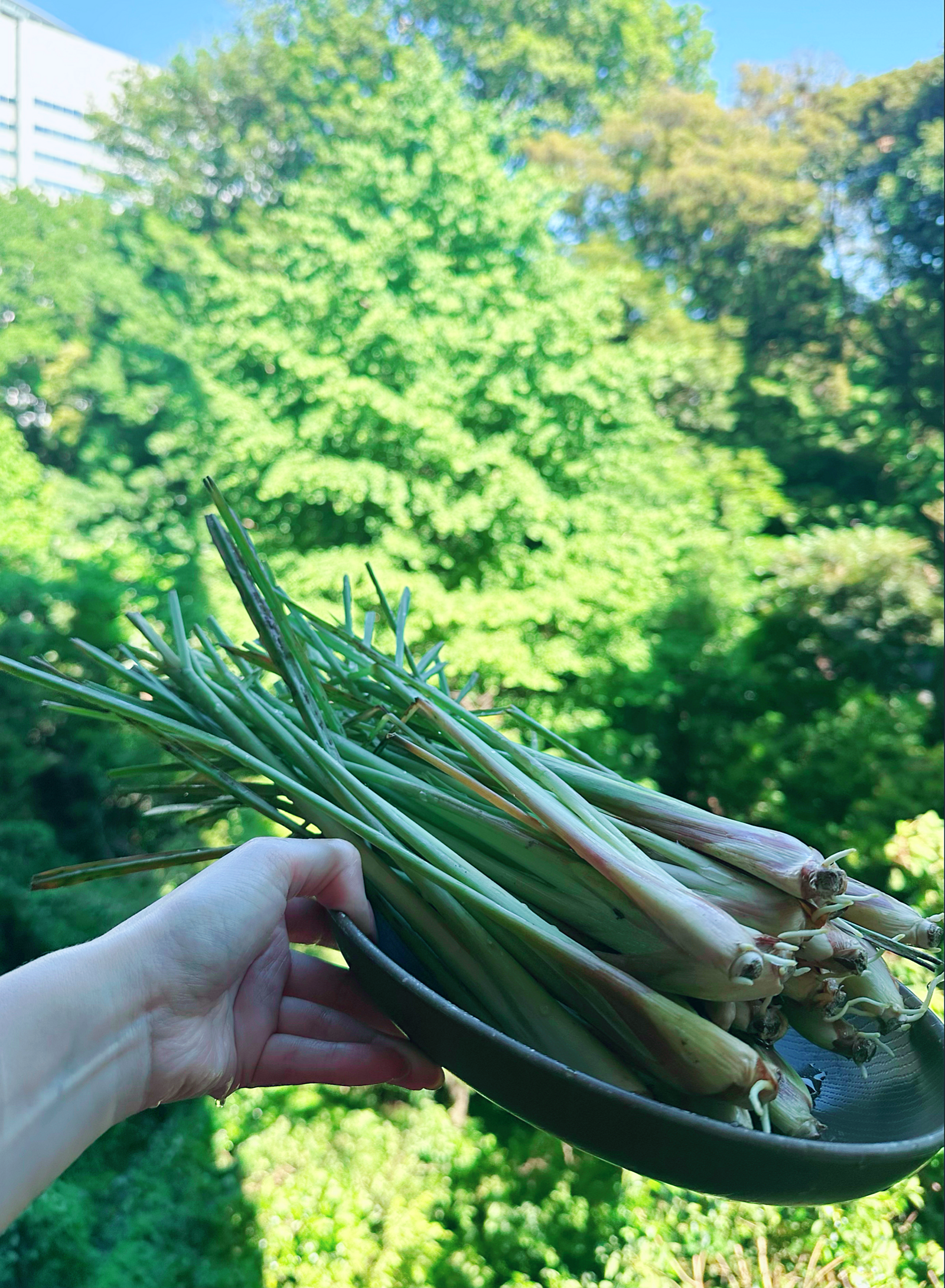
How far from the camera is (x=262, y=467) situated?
7.30m

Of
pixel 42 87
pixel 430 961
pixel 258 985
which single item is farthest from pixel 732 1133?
pixel 42 87

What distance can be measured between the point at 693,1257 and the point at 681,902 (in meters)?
2.31

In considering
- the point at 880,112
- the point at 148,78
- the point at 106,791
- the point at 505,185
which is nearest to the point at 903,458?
the point at 880,112

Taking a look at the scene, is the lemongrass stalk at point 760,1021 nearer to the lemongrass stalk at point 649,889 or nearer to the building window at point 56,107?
the lemongrass stalk at point 649,889

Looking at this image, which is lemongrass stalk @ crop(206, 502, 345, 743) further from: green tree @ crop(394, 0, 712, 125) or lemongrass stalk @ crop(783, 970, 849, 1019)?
green tree @ crop(394, 0, 712, 125)

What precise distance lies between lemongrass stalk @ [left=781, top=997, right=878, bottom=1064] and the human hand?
41 cm

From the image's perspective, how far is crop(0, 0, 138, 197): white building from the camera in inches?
1040

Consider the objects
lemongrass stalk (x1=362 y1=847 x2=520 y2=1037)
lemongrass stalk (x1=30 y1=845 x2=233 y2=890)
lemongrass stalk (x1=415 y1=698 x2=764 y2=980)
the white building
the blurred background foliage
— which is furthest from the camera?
the white building

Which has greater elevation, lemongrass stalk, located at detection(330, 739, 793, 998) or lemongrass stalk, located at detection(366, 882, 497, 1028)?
lemongrass stalk, located at detection(330, 739, 793, 998)

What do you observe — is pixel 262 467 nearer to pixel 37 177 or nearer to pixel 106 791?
pixel 106 791

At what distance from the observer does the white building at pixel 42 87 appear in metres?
26.4

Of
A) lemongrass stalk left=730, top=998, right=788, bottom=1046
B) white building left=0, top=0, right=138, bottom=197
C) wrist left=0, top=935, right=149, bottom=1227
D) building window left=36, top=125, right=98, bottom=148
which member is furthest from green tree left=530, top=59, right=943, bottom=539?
building window left=36, top=125, right=98, bottom=148

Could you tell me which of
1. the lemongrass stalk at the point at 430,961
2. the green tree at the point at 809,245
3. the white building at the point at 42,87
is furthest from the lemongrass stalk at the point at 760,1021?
the white building at the point at 42,87

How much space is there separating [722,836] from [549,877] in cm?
18
